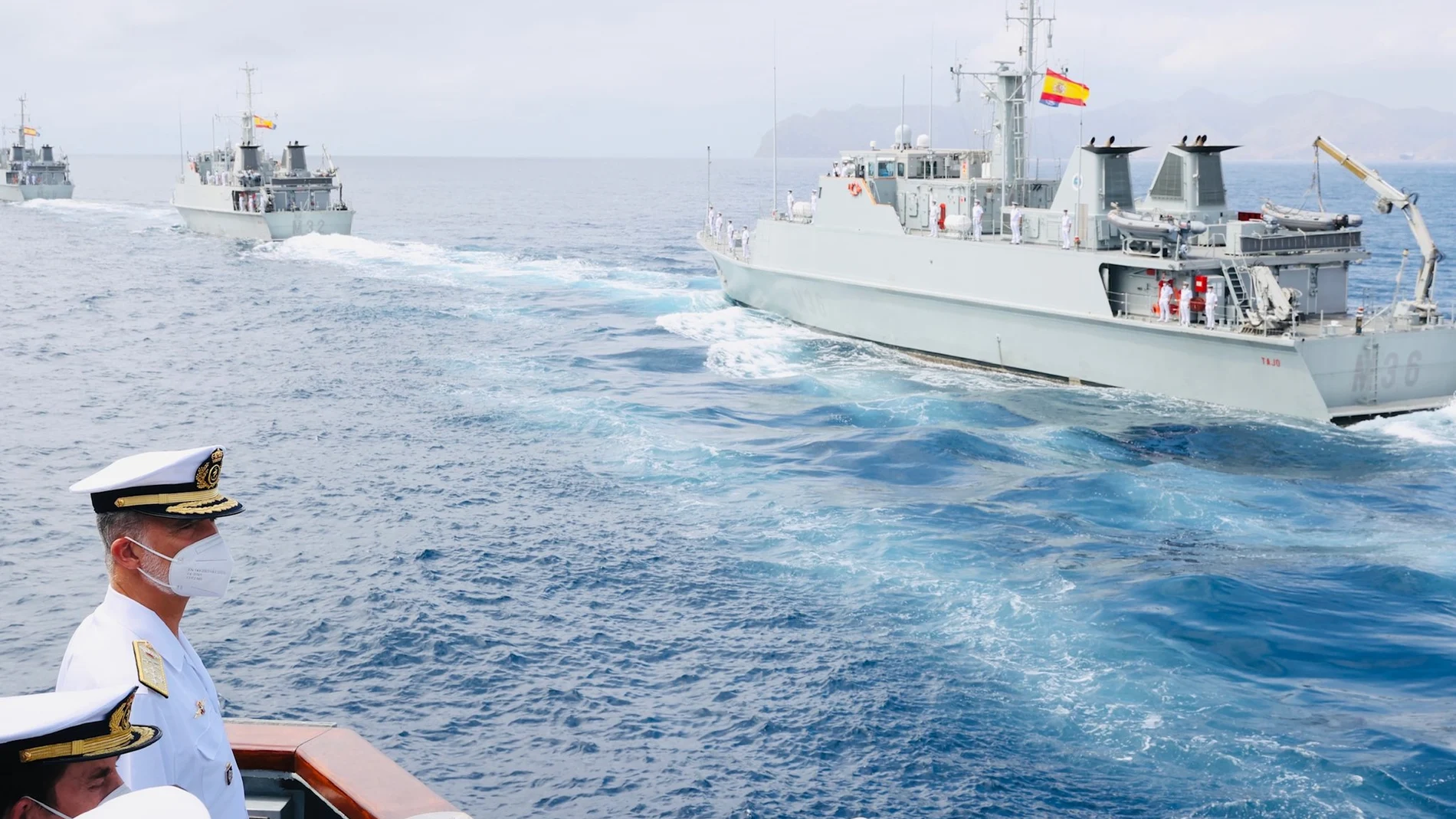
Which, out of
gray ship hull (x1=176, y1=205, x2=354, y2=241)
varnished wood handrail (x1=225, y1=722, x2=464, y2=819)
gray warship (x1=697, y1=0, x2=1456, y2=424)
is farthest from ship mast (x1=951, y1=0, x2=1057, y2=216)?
gray ship hull (x1=176, y1=205, x2=354, y2=241)

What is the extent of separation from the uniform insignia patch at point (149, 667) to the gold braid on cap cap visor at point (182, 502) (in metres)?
0.50

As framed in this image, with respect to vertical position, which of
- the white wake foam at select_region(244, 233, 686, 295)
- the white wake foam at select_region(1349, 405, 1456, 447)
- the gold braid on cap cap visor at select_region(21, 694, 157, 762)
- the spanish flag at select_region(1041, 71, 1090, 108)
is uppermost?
the spanish flag at select_region(1041, 71, 1090, 108)

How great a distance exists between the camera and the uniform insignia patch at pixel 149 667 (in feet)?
13.0

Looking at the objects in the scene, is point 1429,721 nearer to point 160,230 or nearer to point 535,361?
point 535,361

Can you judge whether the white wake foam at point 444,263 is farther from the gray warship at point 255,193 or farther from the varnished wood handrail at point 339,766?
the varnished wood handrail at point 339,766

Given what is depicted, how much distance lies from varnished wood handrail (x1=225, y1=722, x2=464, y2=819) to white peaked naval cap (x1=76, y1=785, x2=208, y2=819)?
2330 millimetres

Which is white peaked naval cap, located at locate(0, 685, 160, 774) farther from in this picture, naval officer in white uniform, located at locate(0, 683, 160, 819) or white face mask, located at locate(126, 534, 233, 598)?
white face mask, located at locate(126, 534, 233, 598)

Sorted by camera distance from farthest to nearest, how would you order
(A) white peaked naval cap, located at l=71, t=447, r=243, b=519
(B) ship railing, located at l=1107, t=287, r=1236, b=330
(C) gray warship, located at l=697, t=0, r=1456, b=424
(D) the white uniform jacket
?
(B) ship railing, located at l=1107, t=287, r=1236, b=330 < (C) gray warship, located at l=697, t=0, r=1456, b=424 < (A) white peaked naval cap, located at l=71, t=447, r=243, b=519 < (D) the white uniform jacket

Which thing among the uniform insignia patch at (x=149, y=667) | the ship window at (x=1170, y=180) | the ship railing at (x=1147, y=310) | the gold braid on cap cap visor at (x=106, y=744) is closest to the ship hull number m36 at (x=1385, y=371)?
the ship railing at (x=1147, y=310)

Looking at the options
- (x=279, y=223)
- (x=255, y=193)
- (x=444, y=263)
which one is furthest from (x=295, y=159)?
(x=444, y=263)

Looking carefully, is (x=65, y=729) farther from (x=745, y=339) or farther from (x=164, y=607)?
(x=745, y=339)

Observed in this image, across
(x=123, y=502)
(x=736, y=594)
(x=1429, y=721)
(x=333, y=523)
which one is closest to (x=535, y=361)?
(x=333, y=523)

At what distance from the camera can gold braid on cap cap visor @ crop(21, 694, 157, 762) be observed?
2.96 meters

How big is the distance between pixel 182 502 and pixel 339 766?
1599 mm
